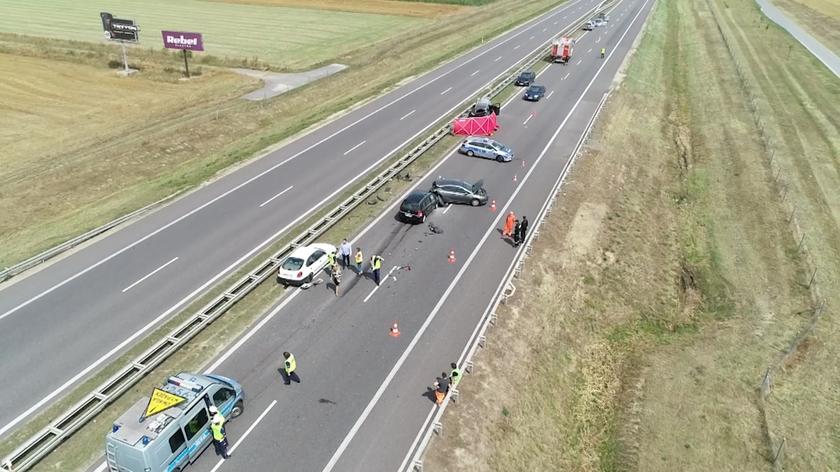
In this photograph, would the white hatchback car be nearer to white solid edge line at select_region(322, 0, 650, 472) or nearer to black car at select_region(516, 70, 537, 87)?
white solid edge line at select_region(322, 0, 650, 472)

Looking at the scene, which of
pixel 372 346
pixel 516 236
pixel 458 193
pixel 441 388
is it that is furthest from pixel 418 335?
pixel 458 193

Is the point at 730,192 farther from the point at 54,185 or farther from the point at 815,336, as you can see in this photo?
the point at 54,185

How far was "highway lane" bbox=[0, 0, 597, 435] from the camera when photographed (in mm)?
21266

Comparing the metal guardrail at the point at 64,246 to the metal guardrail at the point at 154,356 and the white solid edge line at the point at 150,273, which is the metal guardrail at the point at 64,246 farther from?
the metal guardrail at the point at 154,356

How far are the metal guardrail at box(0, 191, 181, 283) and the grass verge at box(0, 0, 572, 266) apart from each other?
94 centimetres

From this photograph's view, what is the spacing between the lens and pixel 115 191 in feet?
119

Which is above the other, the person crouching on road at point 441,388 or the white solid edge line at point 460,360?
the person crouching on road at point 441,388

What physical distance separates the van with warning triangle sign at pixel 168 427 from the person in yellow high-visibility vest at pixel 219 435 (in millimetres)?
386

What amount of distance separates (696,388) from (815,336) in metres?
7.25

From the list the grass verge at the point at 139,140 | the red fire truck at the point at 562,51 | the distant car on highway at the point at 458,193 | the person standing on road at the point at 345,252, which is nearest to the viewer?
the person standing on road at the point at 345,252

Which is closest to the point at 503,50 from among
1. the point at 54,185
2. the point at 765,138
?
the point at 765,138

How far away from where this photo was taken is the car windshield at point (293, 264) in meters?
25.4

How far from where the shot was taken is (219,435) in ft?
54.7

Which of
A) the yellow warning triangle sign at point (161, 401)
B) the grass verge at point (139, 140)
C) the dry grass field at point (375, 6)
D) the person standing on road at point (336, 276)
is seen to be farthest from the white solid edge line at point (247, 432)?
the dry grass field at point (375, 6)
